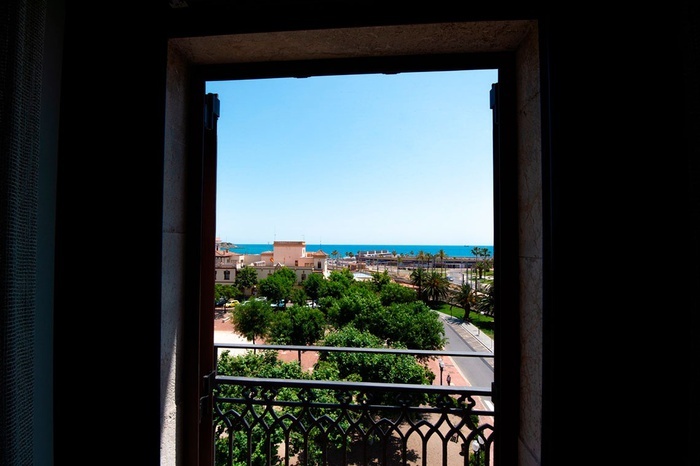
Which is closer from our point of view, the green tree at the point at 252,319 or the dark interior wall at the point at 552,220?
the dark interior wall at the point at 552,220

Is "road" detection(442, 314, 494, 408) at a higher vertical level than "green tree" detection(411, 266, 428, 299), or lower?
lower

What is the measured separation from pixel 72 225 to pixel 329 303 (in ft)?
56.0

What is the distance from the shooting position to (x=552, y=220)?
71 centimetres

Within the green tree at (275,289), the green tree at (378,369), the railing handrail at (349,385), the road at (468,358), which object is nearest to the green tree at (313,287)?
the green tree at (275,289)

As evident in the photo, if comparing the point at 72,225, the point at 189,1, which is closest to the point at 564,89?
the point at 189,1

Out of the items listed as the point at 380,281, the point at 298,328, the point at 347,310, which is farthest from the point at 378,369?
the point at 380,281

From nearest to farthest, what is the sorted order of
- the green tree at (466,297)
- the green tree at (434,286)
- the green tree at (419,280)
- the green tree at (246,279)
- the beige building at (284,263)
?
the green tree at (466,297)
the green tree at (434,286)
the green tree at (419,280)
the green tree at (246,279)
the beige building at (284,263)

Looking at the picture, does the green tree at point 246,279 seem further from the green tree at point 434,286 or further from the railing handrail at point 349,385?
the railing handrail at point 349,385

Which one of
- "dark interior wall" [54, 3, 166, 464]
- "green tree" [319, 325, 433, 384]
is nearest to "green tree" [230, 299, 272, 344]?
"green tree" [319, 325, 433, 384]

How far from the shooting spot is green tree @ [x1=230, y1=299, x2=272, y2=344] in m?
15.3

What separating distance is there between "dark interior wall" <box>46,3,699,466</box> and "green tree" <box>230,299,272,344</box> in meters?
15.6

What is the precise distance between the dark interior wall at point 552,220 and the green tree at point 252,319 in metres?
15.6

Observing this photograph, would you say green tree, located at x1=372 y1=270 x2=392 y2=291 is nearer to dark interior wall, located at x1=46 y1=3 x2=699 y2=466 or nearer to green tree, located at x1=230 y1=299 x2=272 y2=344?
green tree, located at x1=230 y1=299 x2=272 y2=344

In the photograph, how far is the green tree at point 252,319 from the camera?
1527 centimetres
